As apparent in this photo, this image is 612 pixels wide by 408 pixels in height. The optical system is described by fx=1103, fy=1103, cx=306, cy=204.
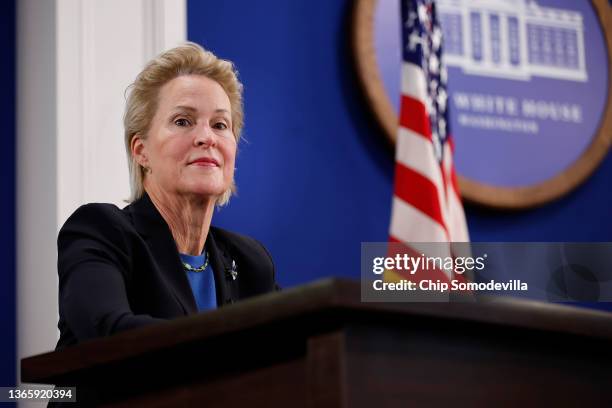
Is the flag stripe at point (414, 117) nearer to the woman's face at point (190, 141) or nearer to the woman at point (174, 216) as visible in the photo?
the woman at point (174, 216)

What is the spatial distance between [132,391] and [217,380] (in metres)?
0.19

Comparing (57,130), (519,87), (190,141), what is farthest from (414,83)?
(190,141)

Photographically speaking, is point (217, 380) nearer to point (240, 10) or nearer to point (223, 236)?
point (223, 236)

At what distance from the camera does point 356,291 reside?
1332 mm

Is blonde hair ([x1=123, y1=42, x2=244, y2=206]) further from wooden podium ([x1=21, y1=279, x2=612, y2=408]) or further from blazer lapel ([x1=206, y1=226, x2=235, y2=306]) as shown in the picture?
wooden podium ([x1=21, y1=279, x2=612, y2=408])

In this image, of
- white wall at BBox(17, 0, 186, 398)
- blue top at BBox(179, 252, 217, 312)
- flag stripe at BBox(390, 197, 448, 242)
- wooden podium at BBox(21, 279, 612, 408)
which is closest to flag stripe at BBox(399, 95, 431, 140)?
flag stripe at BBox(390, 197, 448, 242)

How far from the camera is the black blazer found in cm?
191

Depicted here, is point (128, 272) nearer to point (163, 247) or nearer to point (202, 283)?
point (163, 247)

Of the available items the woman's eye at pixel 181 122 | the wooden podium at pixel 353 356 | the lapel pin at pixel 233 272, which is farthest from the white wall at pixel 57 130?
the wooden podium at pixel 353 356

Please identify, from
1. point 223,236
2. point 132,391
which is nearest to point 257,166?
point 223,236

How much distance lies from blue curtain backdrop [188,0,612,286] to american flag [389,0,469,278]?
0.24 m

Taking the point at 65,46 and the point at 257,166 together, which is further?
the point at 257,166

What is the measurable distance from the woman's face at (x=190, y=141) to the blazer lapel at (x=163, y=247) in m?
0.13

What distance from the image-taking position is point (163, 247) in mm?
2250
